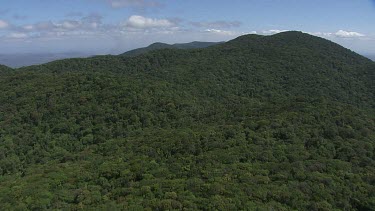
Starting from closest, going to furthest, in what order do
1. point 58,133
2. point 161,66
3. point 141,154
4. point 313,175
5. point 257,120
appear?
point 313,175 < point 141,154 < point 257,120 < point 58,133 < point 161,66

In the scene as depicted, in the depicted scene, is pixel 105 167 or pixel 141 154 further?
pixel 141 154

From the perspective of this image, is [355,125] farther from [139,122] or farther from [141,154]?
[139,122]

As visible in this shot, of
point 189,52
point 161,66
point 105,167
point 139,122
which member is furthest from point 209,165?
point 189,52

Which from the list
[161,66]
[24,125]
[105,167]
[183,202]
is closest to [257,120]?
[105,167]

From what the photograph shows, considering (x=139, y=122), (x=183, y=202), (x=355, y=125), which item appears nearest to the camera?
(x=183, y=202)

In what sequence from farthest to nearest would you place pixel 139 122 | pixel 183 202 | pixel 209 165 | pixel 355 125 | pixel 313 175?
1. pixel 139 122
2. pixel 355 125
3. pixel 209 165
4. pixel 313 175
5. pixel 183 202

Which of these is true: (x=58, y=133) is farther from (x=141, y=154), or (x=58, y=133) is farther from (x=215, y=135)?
(x=215, y=135)

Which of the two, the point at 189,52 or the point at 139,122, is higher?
the point at 189,52
